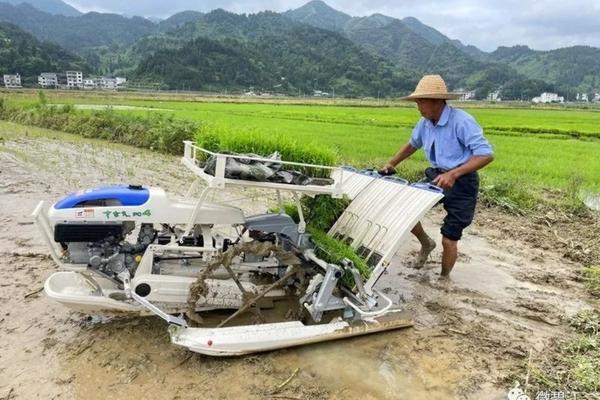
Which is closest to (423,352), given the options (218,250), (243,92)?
(218,250)

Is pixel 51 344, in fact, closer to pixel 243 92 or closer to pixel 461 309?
pixel 461 309

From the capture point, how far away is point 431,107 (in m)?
4.18

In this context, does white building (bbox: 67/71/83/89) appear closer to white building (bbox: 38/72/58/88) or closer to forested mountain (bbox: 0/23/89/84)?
white building (bbox: 38/72/58/88)

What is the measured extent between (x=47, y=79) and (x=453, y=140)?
7790 centimetres

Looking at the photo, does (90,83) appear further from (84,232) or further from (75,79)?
(84,232)

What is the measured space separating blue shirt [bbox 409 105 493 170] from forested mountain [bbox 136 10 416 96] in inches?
2946

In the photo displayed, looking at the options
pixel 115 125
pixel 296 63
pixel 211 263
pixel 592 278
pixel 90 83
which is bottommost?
pixel 90 83

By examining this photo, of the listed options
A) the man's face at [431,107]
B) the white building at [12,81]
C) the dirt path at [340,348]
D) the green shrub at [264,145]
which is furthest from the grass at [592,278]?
the white building at [12,81]

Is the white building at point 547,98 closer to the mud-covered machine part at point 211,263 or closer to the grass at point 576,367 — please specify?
the grass at point 576,367

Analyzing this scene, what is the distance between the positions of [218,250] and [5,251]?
2.95 meters

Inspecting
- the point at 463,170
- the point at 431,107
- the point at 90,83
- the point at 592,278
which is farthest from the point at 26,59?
the point at 592,278

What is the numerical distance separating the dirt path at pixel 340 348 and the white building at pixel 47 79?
72.1m

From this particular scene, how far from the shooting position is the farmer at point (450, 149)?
3988 mm

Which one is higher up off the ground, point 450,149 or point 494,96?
point 450,149
